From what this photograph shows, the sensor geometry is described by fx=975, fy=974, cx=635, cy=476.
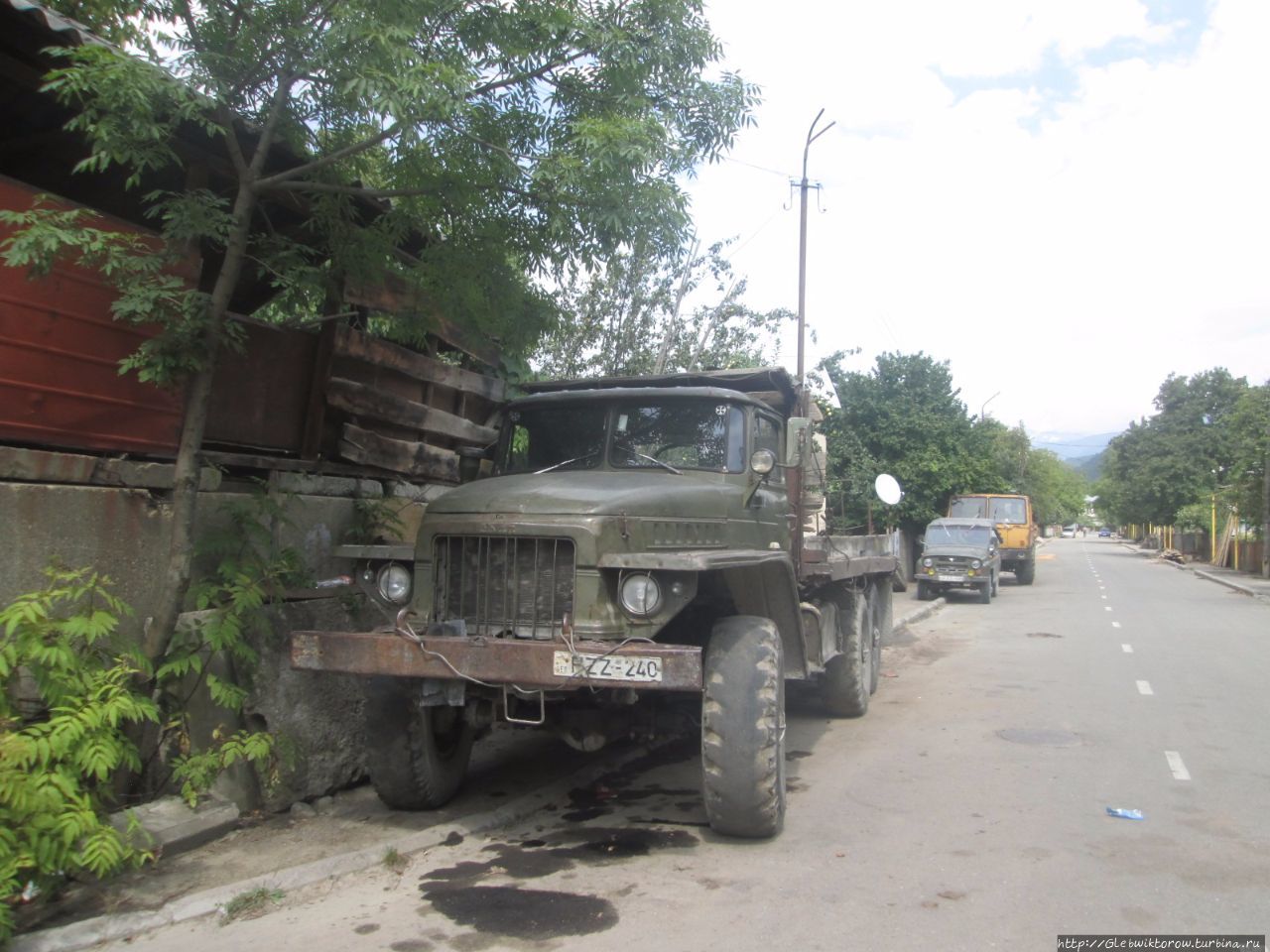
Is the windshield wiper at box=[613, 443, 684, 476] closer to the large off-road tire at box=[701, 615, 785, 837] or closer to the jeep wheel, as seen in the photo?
the large off-road tire at box=[701, 615, 785, 837]

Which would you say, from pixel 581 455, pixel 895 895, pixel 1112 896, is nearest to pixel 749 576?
pixel 581 455

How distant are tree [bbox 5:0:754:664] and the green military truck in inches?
43.3

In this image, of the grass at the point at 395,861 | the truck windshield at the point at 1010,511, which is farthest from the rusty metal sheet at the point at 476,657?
the truck windshield at the point at 1010,511

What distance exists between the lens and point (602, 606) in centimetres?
494

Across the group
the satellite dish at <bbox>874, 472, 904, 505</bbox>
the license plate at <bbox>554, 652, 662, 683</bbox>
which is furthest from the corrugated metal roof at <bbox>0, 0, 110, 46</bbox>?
the satellite dish at <bbox>874, 472, 904, 505</bbox>

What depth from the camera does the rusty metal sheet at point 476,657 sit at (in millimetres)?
4488

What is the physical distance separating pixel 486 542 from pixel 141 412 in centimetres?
224

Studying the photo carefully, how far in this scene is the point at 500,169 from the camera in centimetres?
557

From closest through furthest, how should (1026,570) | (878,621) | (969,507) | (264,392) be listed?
(264,392) → (878,621) → (969,507) → (1026,570)

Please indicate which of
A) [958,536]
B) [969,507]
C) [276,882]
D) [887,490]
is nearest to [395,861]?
[276,882]

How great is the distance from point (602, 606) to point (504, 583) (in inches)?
21.8

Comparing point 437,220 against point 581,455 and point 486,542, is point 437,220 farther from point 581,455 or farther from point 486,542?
point 486,542

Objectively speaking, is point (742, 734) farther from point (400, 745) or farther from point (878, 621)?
point (878, 621)

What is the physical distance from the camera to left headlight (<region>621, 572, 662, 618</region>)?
490cm
